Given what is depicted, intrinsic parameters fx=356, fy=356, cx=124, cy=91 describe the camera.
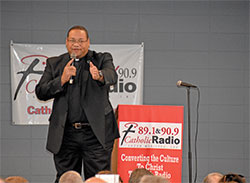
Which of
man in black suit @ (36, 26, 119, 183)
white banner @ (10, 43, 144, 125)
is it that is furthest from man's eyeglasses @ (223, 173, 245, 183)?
white banner @ (10, 43, 144, 125)

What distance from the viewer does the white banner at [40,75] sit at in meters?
5.02

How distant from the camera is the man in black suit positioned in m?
2.70

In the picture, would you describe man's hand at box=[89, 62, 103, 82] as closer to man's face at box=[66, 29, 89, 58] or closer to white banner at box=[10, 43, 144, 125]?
man's face at box=[66, 29, 89, 58]

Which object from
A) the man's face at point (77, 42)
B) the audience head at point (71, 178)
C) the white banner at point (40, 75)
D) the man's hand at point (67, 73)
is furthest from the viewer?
the white banner at point (40, 75)

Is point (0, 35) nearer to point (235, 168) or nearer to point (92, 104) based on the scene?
point (92, 104)

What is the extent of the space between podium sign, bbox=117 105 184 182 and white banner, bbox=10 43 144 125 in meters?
1.20

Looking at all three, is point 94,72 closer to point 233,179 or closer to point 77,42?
point 77,42

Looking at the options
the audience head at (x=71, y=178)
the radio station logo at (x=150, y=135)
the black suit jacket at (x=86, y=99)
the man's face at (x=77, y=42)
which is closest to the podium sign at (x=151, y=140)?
the radio station logo at (x=150, y=135)

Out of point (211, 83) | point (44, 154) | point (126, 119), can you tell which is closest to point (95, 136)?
point (126, 119)

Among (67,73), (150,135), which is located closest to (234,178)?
(67,73)

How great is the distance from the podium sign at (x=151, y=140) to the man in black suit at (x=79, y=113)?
1.02m

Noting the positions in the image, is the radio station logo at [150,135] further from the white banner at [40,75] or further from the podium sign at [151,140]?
the white banner at [40,75]

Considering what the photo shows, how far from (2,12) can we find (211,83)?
10.4ft

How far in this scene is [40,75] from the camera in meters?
5.05
